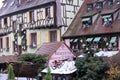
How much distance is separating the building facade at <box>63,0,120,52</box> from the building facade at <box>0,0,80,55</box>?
92.2 inches

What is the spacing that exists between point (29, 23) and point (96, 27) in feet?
40.3

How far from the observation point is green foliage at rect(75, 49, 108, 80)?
29.9m

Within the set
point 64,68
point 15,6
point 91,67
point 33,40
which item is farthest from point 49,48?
point 15,6

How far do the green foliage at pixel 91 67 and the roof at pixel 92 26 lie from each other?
730 centimetres

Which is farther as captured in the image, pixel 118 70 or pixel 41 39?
pixel 41 39

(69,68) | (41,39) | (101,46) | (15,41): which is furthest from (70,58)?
(15,41)

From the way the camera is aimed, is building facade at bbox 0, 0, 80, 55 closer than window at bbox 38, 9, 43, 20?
Yes

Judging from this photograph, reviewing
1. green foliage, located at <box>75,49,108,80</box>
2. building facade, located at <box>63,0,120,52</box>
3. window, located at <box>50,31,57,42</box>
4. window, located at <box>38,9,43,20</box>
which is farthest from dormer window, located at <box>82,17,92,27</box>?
green foliage, located at <box>75,49,108,80</box>

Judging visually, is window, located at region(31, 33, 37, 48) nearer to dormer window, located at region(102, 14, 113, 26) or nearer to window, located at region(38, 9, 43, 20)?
window, located at region(38, 9, 43, 20)

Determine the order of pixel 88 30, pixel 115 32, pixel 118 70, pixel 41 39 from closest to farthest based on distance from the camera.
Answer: pixel 118 70 → pixel 115 32 → pixel 88 30 → pixel 41 39

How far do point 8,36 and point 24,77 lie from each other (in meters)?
21.8

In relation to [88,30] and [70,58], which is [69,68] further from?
[88,30]

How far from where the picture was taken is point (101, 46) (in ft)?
130

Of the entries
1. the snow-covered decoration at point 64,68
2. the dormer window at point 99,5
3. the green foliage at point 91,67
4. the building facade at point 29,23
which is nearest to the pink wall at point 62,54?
the snow-covered decoration at point 64,68
